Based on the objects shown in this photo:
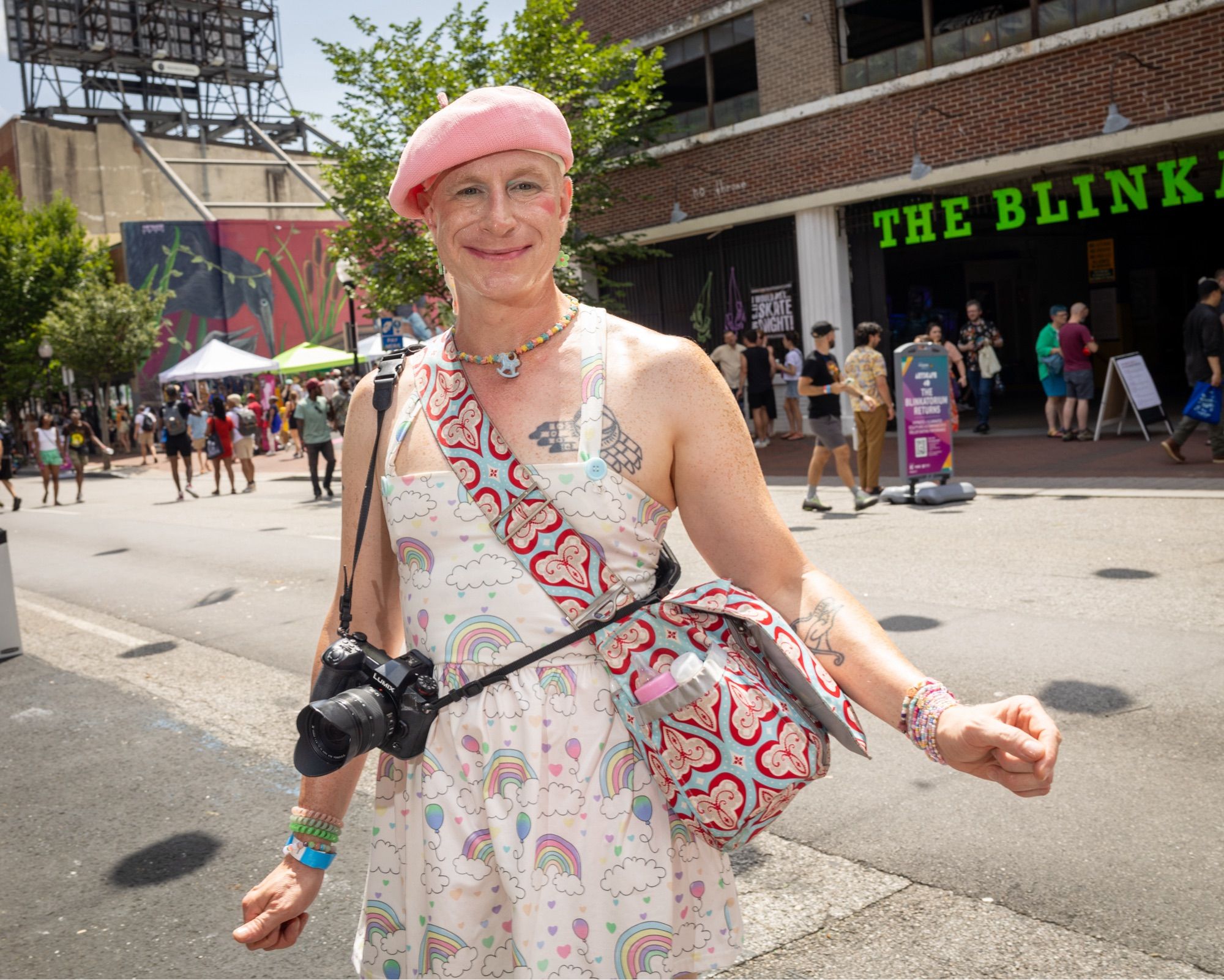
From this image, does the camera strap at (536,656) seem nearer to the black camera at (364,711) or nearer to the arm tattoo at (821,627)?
the black camera at (364,711)

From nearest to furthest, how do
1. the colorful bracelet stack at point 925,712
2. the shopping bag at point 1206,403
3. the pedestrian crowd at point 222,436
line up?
1. the colorful bracelet stack at point 925,712
2. the shopping bag at point 1206,403
3. the pedestrian crowd at point 222,436

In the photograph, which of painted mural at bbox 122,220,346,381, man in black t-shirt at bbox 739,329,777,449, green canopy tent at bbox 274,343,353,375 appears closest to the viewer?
man in black t-shirt at bbox 739,329,777,449

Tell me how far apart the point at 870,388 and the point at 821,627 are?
10.5 m

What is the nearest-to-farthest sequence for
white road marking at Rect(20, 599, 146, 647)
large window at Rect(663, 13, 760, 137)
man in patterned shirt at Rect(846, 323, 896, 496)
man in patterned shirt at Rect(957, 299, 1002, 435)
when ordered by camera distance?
1. white road marking at Rect(20, 599, 146, 647)
2. man in patterned shirt at Rect(846, 323, 896, 496)
3. man in patterned shirt at Rect(957, 299, 1002, 435)
4. large window at Rect(663, 13, 760, 137)

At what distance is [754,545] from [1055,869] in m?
2.38

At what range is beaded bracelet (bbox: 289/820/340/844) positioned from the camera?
1.91 meters

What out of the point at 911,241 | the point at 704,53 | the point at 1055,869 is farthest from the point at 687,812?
the point at 704,53

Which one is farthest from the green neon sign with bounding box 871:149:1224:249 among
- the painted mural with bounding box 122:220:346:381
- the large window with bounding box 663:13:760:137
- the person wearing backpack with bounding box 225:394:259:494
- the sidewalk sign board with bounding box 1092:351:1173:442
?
the painted mural with bounding box 122:220:346:381

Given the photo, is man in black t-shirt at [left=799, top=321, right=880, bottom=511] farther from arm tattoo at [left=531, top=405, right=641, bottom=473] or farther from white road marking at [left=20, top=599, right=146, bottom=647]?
arm tattoo at [left=531, top=405, right=641, bottom=473]

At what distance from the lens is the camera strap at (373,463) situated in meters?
1.94

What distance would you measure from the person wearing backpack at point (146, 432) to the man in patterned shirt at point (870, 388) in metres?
25.5

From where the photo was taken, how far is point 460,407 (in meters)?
1.86

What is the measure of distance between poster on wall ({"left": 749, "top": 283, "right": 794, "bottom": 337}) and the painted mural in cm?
2568

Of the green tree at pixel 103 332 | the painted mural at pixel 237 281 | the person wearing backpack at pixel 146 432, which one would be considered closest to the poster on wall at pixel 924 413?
the person wearing backpack at pixel 146 432
